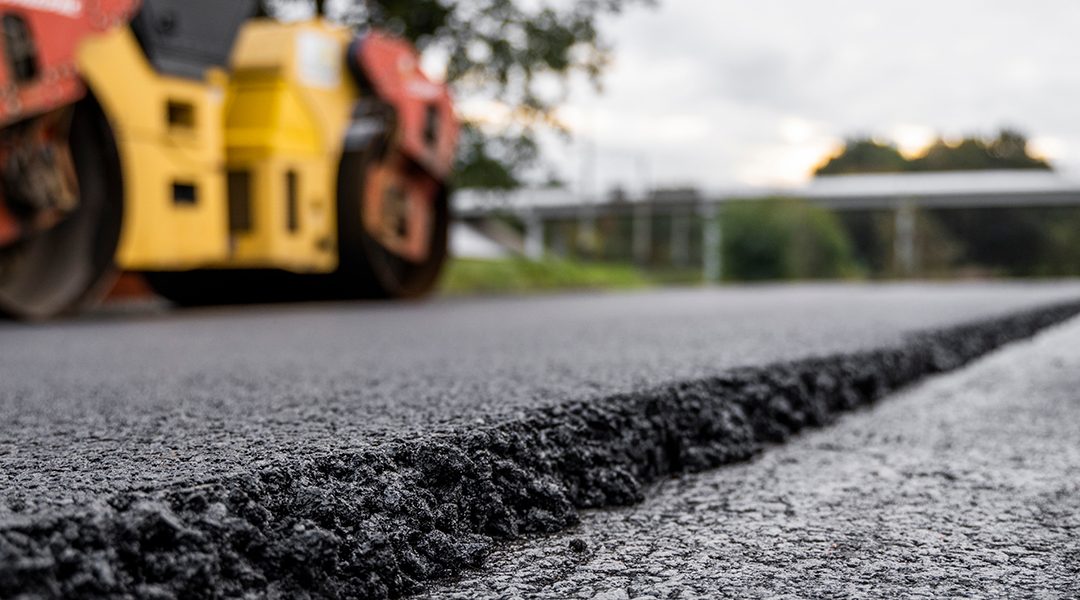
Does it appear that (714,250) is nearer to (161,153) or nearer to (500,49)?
(500,49)

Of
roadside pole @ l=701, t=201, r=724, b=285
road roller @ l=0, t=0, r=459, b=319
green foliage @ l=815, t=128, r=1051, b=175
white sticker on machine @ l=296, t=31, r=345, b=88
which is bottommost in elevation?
roadside pole @ l=701, t=201, r=724, b=285

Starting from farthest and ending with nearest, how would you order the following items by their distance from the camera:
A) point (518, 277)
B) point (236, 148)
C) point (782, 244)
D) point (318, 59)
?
point (782, 244) < point (518, 277) < point (318, 59) < point (236, 148)

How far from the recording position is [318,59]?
7344 millimetres

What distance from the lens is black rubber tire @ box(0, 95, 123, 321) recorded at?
527 centimetres

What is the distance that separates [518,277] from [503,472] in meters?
13.1

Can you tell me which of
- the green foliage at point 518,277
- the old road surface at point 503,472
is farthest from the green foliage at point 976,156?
the old road surface at point 503,472

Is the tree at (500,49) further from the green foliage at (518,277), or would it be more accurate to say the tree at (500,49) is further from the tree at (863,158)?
the tree at (863,158)

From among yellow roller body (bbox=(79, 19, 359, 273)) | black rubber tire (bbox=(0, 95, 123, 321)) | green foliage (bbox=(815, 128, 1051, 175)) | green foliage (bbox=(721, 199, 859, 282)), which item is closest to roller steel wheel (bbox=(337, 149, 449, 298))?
yellow roller body (bbox=(79, 19, 359, 273))

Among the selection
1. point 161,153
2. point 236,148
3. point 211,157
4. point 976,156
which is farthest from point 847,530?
point 976,156

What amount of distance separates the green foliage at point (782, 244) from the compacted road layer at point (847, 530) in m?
30.2

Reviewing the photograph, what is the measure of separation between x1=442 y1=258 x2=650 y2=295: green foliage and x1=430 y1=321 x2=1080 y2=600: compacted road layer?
9.78 m

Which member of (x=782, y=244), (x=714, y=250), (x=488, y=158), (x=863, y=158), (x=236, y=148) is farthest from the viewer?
(x=863, y=158)

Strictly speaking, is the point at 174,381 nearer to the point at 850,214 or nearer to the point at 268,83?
the point at 268,83

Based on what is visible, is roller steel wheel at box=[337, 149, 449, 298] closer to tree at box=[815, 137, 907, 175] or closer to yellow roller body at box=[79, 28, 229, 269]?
yellow roller body at box=[79, 28, 229, 269]
